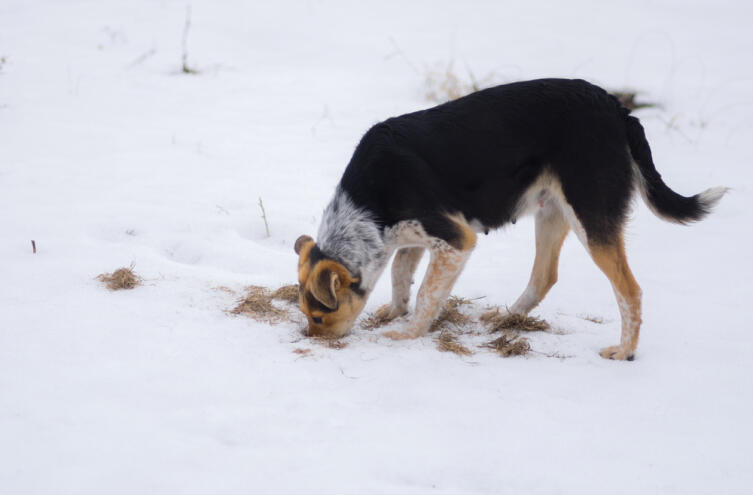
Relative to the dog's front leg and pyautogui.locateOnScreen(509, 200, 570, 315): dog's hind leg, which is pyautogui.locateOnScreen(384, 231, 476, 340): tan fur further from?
pyautogui.locateOnScreen(509, 200, 570, 315): dog's hind leg

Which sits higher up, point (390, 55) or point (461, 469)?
point (390, 55)

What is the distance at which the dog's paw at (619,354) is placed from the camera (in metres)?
4.33

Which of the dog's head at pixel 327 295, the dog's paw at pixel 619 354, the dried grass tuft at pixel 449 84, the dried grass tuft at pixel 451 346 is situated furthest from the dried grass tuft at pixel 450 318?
the dried grass tuft at pixel 449 84

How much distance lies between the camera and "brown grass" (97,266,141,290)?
456 cm

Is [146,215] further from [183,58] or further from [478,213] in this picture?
[183,58]

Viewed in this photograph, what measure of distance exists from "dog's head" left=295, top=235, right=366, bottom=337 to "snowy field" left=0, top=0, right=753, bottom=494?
6.4 inches

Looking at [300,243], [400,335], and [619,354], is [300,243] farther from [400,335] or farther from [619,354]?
[619,354]

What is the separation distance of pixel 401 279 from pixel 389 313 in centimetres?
31

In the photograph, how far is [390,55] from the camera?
11.8m

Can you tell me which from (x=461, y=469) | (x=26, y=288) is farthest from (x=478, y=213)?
(x=26, y=288)

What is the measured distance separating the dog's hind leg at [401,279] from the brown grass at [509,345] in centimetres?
95

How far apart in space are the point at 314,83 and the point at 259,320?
23.4 ft

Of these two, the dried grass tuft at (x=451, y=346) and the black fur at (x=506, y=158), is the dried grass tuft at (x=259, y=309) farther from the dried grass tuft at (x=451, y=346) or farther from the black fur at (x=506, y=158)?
the dried grass tuft at (x=451, y=346)

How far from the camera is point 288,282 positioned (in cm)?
536
